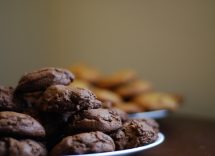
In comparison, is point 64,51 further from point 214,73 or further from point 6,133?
point 6,133

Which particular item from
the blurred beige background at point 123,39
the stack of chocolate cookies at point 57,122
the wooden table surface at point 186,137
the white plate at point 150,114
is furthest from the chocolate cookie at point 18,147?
the blurred beige background at point 123,39

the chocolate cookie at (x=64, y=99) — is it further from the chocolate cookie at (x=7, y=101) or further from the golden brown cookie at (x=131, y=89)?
the golden brown cookie at (x=131, y=89)

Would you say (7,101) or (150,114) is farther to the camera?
(150,114)

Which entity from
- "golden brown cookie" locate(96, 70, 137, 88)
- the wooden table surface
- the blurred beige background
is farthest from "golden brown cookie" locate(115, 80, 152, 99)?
the blurred beige background

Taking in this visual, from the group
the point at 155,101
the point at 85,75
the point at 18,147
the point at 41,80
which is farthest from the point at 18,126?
the point at 85,75

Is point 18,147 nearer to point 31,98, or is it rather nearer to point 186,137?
point 31,98

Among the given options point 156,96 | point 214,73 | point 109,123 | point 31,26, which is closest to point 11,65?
point 31,26
